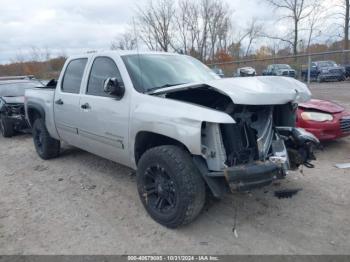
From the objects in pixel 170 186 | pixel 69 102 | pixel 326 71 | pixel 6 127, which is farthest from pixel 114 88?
pixel 326 71

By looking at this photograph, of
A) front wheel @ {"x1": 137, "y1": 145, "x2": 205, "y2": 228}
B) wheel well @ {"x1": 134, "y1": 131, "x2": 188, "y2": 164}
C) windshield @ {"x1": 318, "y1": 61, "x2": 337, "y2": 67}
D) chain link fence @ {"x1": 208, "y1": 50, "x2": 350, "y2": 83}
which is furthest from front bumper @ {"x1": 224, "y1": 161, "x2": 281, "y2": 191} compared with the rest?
windshield @ {"x1": 318, "y1": 61, "x2": 337, "y2": 67}

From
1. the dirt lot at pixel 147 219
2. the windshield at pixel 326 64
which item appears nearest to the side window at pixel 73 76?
the dirt lot at pixel 147 219

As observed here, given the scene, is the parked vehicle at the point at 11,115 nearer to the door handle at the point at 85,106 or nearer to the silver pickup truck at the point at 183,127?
the silver pickup truck at the point at 183,127

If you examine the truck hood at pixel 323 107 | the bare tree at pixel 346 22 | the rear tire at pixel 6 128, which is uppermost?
the bare tree at pixel 346 22

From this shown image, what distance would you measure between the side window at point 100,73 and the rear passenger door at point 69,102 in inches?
12.5

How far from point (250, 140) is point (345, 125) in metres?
3.15

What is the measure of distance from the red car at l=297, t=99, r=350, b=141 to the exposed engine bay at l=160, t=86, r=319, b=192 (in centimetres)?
192

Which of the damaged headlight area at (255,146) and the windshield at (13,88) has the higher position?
the windshield at (13,88)

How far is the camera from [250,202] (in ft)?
13.3

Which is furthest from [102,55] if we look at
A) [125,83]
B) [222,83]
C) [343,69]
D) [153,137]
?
[343,69]

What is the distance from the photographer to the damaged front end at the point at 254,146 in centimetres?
307

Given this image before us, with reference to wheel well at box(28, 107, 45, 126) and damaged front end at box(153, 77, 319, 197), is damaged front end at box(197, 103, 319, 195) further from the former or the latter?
wheel well at box(28, 107, 45, 126)

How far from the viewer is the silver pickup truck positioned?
3.14m

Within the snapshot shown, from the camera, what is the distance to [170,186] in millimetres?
3400
